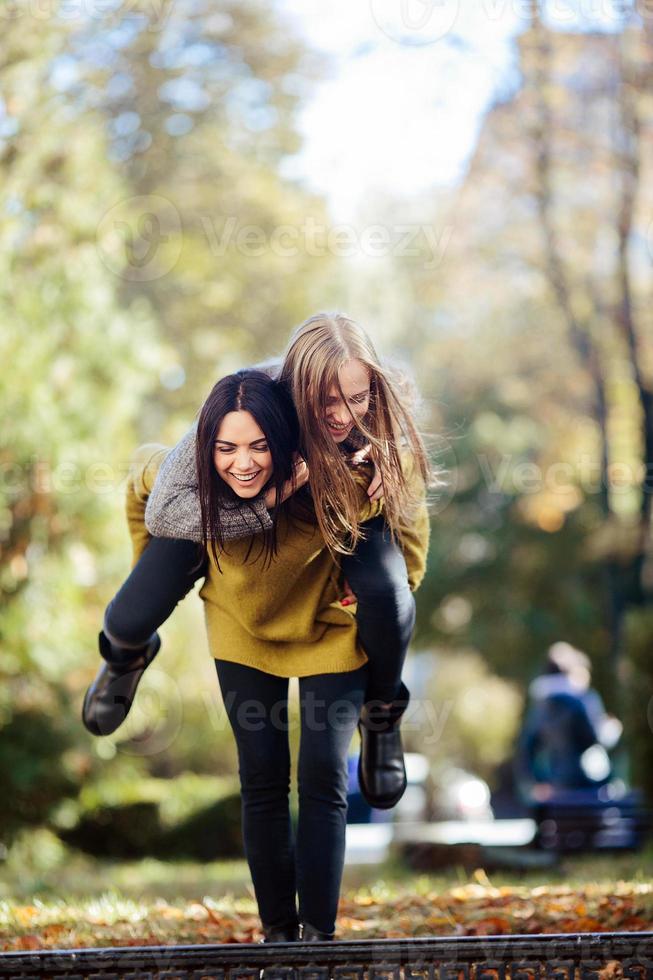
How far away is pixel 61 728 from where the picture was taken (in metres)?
10.2

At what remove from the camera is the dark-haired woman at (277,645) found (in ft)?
9.87

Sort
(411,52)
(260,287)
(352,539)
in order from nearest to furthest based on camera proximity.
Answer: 1. (352,539)
2. (411,52)
3. (260,287)

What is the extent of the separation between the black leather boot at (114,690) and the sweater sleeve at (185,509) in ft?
1.60

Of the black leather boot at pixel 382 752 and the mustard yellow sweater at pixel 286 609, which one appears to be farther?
the black leather boot at pixel 382 752

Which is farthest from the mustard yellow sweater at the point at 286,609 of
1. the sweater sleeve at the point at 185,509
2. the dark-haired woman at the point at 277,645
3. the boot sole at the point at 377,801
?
the boot sole at the point at 377,801

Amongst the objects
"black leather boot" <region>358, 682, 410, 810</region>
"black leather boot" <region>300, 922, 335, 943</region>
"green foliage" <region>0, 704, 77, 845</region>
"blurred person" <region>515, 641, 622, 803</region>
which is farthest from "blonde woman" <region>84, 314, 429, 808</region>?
"green foliage" <region>0, 704, 77, 845</region>

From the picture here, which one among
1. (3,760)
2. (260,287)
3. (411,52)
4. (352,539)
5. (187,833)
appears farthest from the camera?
(260,287)

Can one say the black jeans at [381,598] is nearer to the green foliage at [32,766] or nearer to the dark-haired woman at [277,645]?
the dark-haired woman at [277,645]

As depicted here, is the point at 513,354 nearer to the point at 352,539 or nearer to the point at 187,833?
the point at 187,833

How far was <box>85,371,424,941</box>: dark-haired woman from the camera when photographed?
301 cm

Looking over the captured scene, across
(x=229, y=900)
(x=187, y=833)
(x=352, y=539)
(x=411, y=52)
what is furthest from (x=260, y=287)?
(x=352, y=539)

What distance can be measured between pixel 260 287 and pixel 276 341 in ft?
2.51

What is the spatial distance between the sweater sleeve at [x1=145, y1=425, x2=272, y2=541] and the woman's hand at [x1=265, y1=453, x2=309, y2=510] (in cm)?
2

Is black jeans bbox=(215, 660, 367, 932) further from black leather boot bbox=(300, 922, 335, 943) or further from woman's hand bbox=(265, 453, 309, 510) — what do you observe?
woman's hand bbox=(265, 453, 309, 510)
